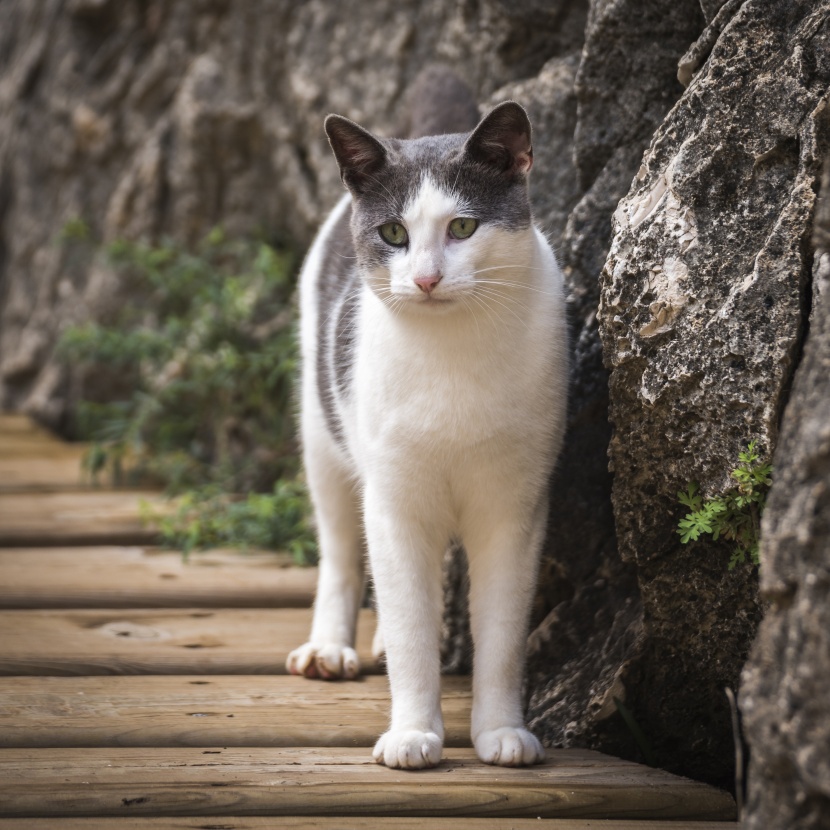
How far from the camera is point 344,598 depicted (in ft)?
9.42

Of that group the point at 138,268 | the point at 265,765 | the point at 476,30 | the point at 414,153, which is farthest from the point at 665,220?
the point at 138,268

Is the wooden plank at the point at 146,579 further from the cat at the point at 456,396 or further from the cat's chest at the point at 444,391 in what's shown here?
the cat's chest at the point at 444,391

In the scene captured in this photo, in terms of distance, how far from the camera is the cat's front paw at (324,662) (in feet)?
8.73

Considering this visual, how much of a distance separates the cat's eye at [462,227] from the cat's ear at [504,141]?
0.16 meters

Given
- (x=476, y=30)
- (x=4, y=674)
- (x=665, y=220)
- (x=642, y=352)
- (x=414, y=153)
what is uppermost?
(x=476, y=30)

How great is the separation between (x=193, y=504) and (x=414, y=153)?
215 centimetres

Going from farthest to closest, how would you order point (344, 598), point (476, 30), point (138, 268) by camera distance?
1. point (138, 268)
2. point (476, 30)
3. point (344, 598)

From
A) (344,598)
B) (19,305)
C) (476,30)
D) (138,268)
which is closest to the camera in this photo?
(344,598)

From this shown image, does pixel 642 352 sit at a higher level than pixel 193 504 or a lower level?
higher

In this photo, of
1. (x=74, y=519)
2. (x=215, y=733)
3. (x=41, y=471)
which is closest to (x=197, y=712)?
(x=215, y=733)

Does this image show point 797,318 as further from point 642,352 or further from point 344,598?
point 344,598

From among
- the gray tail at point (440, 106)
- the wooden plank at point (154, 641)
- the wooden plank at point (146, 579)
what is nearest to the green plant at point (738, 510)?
the wooden plank at point (154, 641)

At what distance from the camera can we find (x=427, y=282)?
83.0 inches

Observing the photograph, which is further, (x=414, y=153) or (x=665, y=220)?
(x=414, y=153)
